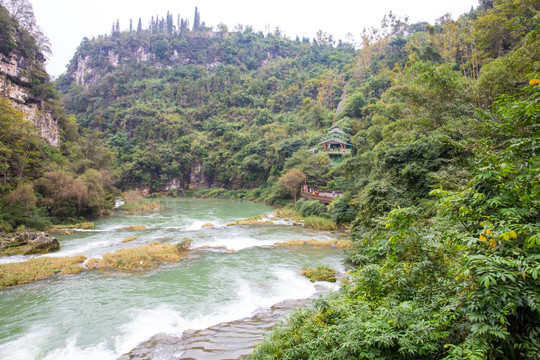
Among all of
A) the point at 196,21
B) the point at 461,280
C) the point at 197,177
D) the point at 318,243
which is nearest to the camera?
the point at 461,280

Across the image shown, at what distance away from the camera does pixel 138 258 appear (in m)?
12.8

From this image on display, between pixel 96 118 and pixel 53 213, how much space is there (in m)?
58.5

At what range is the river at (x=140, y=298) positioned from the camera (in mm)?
6891

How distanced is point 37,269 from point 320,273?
1178 cm

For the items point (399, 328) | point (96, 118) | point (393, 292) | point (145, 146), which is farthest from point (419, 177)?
point (96, 118)

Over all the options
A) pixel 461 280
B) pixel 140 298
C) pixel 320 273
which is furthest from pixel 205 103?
pixel 461 280

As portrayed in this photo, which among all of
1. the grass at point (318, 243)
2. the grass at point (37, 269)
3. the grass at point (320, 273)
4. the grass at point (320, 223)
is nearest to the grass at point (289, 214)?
the grass at point (320, 223)

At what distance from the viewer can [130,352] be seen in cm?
638

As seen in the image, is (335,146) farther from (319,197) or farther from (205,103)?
(205,103)

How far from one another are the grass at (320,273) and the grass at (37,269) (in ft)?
32.3

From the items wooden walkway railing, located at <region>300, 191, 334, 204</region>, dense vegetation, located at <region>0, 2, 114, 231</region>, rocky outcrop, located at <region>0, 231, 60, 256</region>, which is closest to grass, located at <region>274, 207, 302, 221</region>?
wooden walkway railing, located at <region>300, 191, 334, 204</region>

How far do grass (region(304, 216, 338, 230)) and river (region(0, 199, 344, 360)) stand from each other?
5577 millimetres

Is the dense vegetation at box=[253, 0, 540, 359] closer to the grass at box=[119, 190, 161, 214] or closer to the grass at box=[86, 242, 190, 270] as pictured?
the grass at box=[86, 242, 190, 270]

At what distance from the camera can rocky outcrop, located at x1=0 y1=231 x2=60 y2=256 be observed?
44.5 feet
